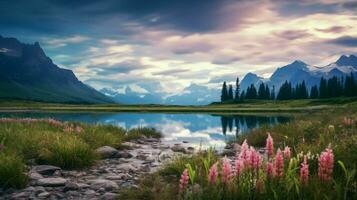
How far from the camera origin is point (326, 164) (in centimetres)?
580

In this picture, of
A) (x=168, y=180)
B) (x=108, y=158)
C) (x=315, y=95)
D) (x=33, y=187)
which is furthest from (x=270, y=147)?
(x=315, y=95)

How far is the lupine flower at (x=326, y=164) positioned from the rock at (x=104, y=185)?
5.32m

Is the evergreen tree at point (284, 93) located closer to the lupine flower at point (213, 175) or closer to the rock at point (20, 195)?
the rock at point (20, 195)

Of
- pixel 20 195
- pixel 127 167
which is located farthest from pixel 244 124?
pixel 20 195

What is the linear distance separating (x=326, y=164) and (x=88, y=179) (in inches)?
276

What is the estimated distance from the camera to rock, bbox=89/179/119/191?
968 centimetres

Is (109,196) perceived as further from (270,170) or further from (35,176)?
(270,170)

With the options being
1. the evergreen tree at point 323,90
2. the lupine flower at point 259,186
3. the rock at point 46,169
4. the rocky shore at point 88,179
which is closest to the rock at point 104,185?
the rocky shore at point 88,179

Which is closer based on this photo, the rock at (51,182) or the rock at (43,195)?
the rock at (43,195)

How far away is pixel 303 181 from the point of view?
6000 mm

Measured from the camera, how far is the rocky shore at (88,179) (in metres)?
9.02

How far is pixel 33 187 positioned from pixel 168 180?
3292 millimetres

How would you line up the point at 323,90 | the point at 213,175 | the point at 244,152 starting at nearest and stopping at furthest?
the point at 213,175, the point at 244,152, the point at 323,90

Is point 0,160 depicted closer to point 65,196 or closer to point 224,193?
point 65,196
